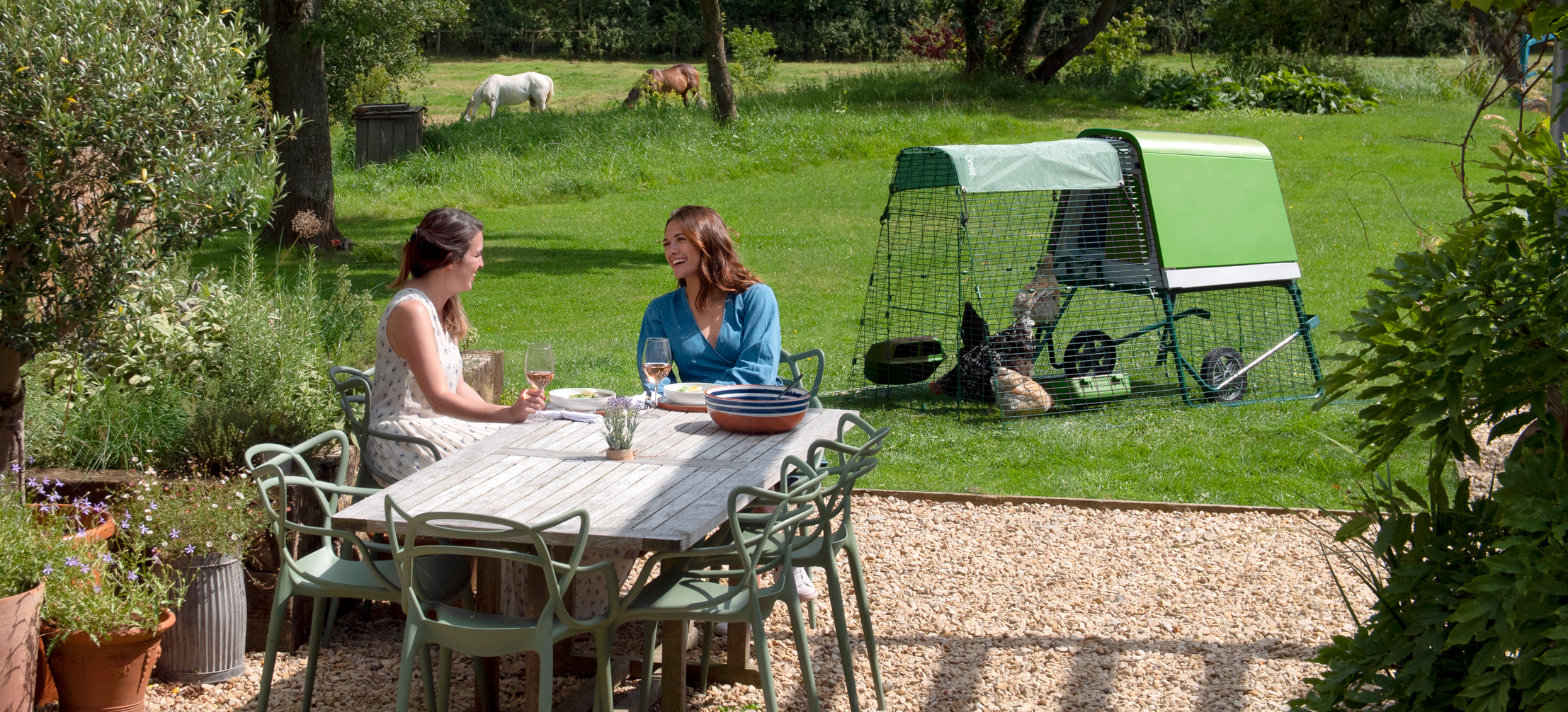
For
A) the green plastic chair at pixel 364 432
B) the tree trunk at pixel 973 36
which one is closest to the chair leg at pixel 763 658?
the green plastic chair at pixel 364 432

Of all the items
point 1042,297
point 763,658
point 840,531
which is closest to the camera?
point 763,658

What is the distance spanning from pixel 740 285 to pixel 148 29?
224 centimetres

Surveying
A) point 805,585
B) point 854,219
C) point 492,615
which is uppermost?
point 492,615

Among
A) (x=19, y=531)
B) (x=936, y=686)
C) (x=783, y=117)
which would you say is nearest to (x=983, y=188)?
(x=936, y=686)

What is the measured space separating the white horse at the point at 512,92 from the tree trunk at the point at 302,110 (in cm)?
1057

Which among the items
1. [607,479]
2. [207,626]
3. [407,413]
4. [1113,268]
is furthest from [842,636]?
[1113,268]

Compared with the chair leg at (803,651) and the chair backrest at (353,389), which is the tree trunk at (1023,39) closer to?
the chair backrest at (353,389)

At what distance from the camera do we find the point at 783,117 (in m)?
18.0

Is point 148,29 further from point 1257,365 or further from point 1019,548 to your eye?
point 1257,365

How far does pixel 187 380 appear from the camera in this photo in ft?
16.5

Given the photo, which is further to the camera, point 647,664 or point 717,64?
point 717,64

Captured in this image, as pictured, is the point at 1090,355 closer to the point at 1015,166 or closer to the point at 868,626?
the point at 1015,166

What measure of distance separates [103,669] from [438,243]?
5.18 feet

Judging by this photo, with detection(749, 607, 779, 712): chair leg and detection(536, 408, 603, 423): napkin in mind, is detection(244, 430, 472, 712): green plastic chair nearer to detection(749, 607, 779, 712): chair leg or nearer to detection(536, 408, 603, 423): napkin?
detection(536, 408, 603, 423): napkin
